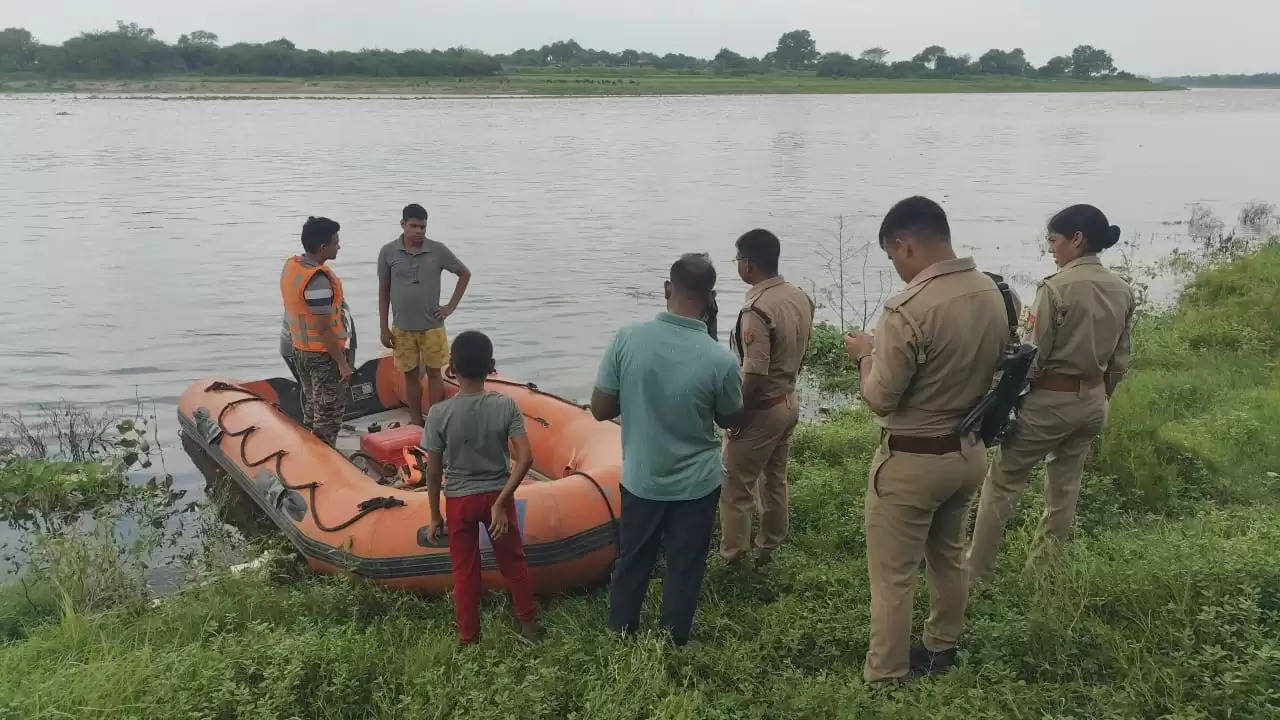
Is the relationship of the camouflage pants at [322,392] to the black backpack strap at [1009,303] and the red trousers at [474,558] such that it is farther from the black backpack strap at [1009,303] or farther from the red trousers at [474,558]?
the black backpack strap at [1009,303]

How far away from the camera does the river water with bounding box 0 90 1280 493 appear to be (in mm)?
9578

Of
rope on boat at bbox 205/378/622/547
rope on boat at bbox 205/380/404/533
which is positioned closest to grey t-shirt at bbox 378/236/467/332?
rope on boat at bbox 205/378/622/547

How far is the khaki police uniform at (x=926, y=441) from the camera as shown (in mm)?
2531

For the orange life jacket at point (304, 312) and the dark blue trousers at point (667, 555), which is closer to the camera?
the dark blue trousers at point (667, 555)

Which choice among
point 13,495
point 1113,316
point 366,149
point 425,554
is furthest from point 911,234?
point 366,149

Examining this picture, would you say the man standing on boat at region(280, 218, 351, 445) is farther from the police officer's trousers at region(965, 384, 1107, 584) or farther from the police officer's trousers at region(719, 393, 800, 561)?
the police officer's trousers at region(965, 384, 1107, 584)

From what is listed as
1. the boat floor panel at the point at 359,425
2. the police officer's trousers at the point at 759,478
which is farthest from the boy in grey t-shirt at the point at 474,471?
the boat floor panel at the point at 359,425

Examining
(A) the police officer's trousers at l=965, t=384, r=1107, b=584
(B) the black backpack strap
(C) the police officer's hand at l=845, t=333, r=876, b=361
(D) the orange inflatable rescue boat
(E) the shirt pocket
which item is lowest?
(D) the orange inflatable rescue boat

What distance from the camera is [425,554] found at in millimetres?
4051

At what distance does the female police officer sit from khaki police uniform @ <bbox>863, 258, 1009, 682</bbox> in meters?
0.60

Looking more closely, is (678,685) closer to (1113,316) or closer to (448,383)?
(1113,316)

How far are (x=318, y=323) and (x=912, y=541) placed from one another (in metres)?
3.46

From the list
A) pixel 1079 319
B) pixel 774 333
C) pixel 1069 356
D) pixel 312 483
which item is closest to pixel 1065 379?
pixel 1069 356

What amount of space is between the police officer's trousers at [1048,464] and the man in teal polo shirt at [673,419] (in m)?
1.06
